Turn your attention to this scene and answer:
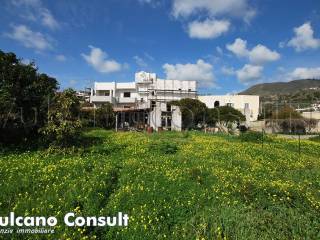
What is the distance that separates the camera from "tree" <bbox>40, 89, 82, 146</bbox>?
17.2 m

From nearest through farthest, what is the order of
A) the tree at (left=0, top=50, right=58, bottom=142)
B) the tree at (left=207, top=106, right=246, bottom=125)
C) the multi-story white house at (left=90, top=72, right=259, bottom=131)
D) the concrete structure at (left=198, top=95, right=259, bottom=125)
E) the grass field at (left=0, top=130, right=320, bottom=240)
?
the grass field at (left=0, top=130, right=320, bottom=240) < the tree at (left=0, top=50, right=58, bottom=142) < the tree at (left=207, top=106, right=246, bottom=125) < the multi-story white house at (left=90, top=72, right=259, bottom=131) < the concrete structure at (left=198, top=95, right=259, bottom=125)

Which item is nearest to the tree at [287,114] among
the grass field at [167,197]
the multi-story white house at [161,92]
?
the multi-story white house at [161,92]

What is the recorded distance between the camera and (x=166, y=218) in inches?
314

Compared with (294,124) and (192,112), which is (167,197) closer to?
(192,112)

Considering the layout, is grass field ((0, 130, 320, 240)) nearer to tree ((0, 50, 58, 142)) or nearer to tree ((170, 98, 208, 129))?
tree ((0, 50, 58, 142))

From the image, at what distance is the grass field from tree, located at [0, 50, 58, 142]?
585cm

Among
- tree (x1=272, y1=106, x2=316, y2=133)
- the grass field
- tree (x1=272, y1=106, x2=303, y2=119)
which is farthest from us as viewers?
tree (x1=272, y1=106, x2=303, y2=119)

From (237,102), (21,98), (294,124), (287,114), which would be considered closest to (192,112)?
(294,124)

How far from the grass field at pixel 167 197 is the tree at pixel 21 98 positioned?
585 cm

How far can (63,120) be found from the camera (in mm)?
17750

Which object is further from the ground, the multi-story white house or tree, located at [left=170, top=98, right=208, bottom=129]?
the multi-story white house

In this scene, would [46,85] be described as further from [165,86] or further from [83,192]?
[165,86]

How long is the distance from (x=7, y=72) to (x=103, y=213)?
14350mm

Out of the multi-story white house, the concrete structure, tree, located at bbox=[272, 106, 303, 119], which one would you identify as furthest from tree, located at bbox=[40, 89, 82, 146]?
the concrete structure
